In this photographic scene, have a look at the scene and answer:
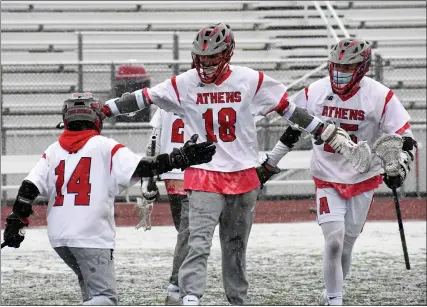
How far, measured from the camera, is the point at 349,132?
8.12m

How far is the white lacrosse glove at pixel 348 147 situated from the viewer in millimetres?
7492

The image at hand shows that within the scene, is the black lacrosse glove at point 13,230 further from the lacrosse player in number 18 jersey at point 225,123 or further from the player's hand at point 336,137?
the player's hand at point 336,137

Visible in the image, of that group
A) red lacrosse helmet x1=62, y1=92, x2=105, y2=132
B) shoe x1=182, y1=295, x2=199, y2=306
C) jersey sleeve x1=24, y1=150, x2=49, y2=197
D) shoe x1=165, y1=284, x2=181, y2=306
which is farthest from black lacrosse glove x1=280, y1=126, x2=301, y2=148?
jersey sleeve x1=24, y1=150, x2=49, y2=197

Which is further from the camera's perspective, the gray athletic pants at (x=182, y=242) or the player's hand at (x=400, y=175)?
the gray athletic pants at (x=182, y=242)

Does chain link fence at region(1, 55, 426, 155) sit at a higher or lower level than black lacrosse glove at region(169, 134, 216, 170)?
higher

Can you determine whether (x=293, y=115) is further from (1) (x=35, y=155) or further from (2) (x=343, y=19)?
(2) (x=343, y=19)

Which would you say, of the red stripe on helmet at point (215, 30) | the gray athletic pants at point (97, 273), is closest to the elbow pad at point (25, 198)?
the gray athletic pants at point (97, 273)

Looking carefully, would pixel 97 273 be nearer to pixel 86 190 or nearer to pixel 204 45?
pixel 86 190

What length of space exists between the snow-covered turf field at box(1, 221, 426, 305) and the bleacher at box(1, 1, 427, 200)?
16.4 ft

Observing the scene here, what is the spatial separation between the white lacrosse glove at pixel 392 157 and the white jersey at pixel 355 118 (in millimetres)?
198

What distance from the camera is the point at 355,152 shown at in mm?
7680

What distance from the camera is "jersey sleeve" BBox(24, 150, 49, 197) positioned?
628 centimetres

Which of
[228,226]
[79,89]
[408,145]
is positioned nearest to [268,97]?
[228,226]

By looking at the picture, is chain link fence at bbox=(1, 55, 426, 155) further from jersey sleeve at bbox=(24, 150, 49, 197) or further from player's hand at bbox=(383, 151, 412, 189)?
jersey sleeve at bbox=(24, 150, 49, 197)
